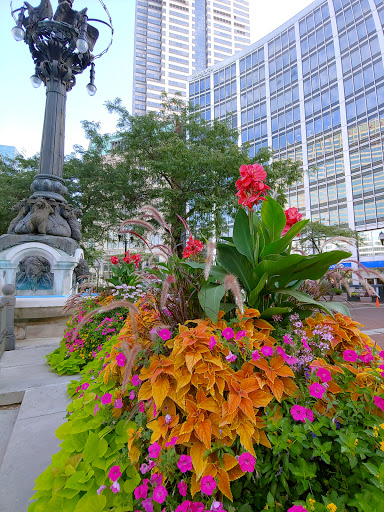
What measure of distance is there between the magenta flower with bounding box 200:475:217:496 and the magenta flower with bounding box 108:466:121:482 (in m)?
0.37

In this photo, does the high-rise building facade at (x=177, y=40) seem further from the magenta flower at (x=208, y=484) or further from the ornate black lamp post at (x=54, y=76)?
the magenta flower at (x=208, y=484)

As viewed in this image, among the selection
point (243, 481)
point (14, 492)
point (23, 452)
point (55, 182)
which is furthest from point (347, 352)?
point (55, 182)

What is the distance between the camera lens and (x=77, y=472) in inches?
47.6

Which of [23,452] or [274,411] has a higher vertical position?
[274,411]

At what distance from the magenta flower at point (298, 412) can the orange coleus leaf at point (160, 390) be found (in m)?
0.54

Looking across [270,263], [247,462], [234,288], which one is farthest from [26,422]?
[270,263]

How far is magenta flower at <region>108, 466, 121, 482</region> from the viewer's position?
3.57ft

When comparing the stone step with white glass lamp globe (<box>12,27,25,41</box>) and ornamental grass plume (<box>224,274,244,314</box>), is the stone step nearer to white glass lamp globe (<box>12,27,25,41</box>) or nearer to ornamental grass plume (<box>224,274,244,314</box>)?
ornamental grass plume (<box>224,274,244,314</box>)

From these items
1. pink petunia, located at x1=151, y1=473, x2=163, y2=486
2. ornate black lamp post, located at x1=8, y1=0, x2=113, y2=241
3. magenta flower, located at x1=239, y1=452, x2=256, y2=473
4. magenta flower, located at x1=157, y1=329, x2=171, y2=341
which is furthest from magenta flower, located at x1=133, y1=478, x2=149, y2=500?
ornate black lamp post, located at x1=8, y1=0, x2=113, y2=241

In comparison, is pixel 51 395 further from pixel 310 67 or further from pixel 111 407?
pixel 310 67

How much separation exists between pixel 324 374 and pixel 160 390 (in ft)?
2.43

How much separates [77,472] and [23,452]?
0.87m

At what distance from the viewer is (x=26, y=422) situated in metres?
2.09

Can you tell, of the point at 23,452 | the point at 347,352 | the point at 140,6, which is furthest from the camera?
the point at 140,6
